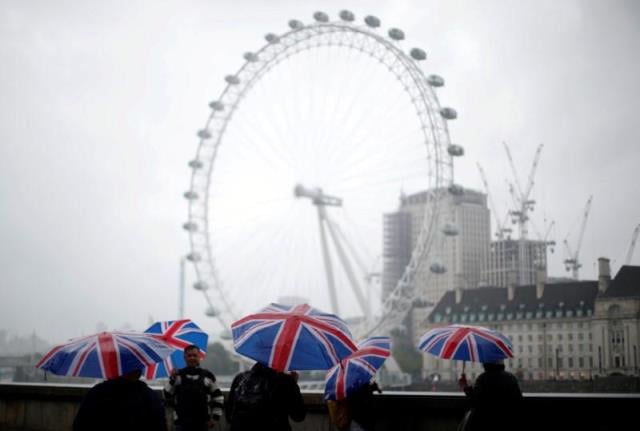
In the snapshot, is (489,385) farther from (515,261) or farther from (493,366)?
(515,261)

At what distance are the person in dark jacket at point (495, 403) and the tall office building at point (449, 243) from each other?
247 ft

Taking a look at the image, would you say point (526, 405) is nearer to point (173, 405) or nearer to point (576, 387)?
point (173, 405)

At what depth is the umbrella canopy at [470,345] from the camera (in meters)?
8.21

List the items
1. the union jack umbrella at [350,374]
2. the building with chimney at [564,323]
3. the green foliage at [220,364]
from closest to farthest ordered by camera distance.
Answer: the union jack umbrella at [350,374] < the building with chimney at [564,323] < the green foliage at [220,364]

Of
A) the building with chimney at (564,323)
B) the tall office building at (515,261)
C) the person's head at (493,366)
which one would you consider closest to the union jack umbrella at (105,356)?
the person's head at (493,366)

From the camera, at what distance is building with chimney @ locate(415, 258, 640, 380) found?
43047mm

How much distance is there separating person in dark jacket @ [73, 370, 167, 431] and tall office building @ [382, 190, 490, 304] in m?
76.6

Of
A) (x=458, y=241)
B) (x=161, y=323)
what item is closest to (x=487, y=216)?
(x=458, y=241)

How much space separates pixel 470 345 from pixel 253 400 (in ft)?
8.05

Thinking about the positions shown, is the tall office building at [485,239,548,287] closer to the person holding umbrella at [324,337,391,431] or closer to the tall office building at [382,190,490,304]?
the tall office building at [382,190,490,304]

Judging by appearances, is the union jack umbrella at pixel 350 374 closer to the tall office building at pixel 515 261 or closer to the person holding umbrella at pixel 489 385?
the person holding umbrella at pixel 489 385

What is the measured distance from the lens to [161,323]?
30.1ft

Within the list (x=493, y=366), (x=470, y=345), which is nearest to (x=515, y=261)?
(x=470, y=345)

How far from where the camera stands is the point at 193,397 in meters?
8.03
